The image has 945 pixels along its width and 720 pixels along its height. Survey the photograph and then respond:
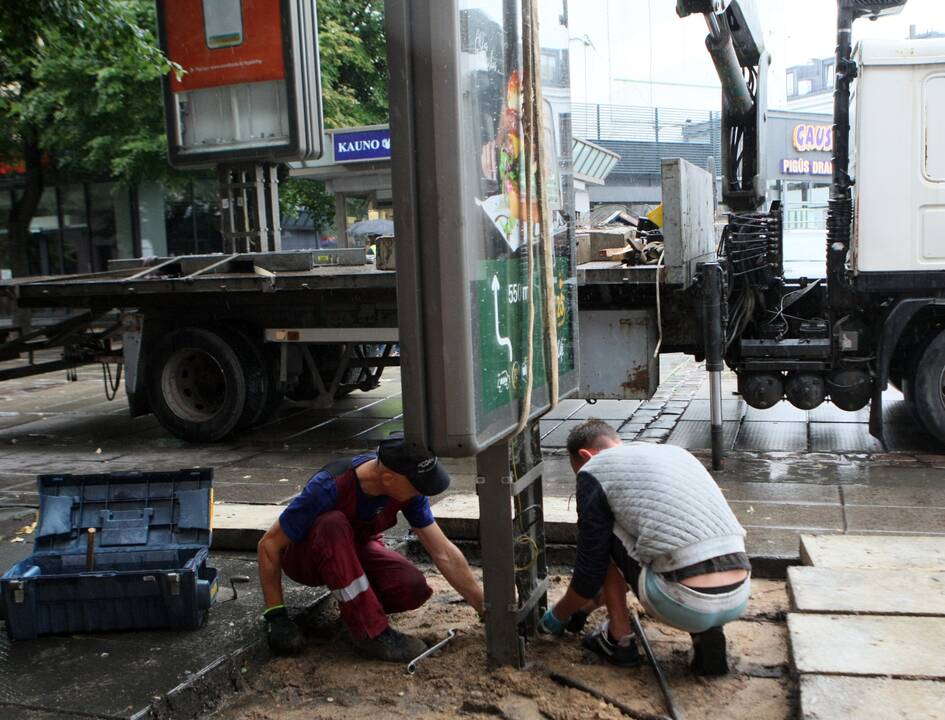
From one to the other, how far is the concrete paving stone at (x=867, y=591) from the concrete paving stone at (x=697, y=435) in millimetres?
3369

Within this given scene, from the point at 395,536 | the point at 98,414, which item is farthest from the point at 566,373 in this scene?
the point at 98,414

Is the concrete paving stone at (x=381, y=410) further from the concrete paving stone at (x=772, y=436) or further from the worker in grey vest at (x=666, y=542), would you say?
the worker in grey vest at (x=666, y=542)

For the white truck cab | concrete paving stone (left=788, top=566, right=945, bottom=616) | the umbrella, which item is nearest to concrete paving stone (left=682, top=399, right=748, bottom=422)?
the white truck cab

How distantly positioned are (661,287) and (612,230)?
1323 millimetres

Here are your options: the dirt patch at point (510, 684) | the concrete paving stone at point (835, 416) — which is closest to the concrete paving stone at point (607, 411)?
the concrete paving stone at point (835, 416)

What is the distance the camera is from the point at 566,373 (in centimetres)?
418

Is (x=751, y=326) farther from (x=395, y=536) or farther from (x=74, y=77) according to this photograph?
(x=74, y=77)

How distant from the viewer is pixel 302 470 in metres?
7.94

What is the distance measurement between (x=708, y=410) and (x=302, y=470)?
409 centimetres

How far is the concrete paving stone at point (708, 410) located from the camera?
9430 millimetres

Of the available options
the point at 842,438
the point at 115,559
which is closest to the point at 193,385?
the point at 115,559

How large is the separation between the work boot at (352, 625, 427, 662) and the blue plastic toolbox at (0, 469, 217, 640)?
2.52 feet

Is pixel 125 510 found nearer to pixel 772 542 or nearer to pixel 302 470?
pixel 302 470

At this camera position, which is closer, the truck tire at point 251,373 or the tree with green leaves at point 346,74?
the truck tire at point 251,373
